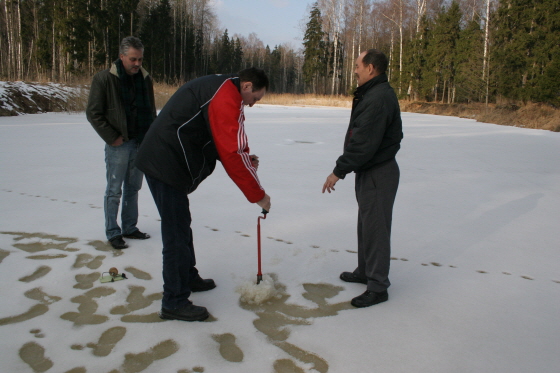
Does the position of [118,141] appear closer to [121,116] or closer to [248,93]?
[121,116]

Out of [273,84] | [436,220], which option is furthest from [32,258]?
[273,84]

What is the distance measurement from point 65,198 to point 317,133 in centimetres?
840

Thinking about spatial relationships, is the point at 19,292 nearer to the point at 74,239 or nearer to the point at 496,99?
the point at 74,239

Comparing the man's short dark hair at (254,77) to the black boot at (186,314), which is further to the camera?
the black boot at (186,314)

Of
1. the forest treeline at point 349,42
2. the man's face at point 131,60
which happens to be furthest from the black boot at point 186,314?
the forest treeline at point 349,42

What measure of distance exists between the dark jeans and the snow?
174mm

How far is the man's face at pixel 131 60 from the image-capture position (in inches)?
128

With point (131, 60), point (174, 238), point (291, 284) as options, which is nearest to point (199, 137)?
point (174, 238)

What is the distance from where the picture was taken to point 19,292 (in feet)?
8.83

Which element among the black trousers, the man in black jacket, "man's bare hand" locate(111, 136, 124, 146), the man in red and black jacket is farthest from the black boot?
"man's bare hand" locate(111, 136, 124, 146)

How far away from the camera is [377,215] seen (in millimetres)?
2627

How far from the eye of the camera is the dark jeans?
2.33 m

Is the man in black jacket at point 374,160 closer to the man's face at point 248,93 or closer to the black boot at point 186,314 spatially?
the man's face at point 248,93

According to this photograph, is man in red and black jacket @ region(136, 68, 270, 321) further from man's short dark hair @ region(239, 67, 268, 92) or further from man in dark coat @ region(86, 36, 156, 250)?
man in dark coat @ region(86, 36, 156, 250)
